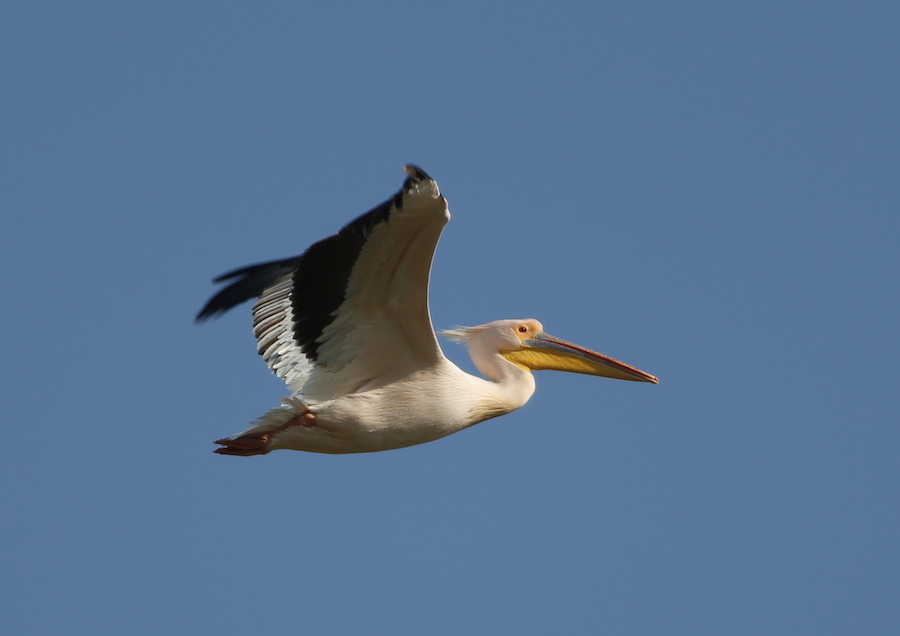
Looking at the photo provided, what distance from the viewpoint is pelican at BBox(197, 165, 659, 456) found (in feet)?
26.7

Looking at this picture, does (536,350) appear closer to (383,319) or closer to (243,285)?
(383,319)

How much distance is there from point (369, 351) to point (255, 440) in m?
1.09

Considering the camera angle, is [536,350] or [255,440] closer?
[255,440]

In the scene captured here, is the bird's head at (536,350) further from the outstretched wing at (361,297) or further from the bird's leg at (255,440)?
the bird's leg at (255,440)

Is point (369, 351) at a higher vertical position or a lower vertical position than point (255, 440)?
higher

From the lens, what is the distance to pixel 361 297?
8.64 metres

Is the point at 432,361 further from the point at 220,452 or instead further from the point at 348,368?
the point at 220,452

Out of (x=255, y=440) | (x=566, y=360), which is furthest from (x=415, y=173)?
(x=566, y=360)

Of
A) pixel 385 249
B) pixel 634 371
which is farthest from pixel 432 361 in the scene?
pixel 634 371

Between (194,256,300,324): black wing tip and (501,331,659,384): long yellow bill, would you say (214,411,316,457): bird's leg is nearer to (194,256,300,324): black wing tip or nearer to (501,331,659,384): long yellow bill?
(194,256,300,324): black wing tip

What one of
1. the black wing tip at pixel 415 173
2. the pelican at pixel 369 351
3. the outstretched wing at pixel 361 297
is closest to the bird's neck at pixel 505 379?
the pelican at pixel 369 351

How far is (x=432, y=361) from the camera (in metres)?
9.16

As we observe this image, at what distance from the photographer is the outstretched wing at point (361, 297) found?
25.5 ft

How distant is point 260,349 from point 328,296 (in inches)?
77.2
